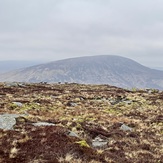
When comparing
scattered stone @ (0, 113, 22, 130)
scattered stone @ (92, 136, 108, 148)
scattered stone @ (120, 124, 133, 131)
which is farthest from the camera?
scattered stone @ (120, 124, 133, 131)

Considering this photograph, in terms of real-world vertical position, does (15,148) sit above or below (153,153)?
above

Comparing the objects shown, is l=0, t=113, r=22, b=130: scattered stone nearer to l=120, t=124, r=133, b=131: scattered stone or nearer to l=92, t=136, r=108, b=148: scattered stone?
l=92, t=136, r=108, b=148: scattered stone

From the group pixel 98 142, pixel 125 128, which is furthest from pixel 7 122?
pixel 125 128

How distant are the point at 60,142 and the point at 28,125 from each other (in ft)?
15.1

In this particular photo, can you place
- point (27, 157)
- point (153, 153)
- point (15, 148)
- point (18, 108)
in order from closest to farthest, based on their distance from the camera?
1. point (27, 157)
2. point (15, 148)
3. point (153, 153)
4. point (18, 108)

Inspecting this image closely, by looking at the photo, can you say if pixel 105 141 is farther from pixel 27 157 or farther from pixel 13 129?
pixel 27 157

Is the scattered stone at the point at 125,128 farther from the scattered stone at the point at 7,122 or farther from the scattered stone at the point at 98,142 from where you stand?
the scattered stone at the point at 7,122

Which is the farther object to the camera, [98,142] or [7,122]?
[7,122]

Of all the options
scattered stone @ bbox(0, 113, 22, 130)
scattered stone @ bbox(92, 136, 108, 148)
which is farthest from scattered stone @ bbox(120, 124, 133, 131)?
scattered stone @ bbox(0, 113, 22, 130)

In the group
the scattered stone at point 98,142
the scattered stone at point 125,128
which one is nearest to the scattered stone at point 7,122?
the scattered stone at point 98,142

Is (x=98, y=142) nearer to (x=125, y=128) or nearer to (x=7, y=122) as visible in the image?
(x=7, y=122)

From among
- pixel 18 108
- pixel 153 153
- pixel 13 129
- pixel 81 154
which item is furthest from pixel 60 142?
pixel 18 108

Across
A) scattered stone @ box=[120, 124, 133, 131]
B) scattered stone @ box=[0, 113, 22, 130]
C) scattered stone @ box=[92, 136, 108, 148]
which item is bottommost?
scattered stone @ box=[120, 124, 133, 131]

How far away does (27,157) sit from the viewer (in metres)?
11.7
